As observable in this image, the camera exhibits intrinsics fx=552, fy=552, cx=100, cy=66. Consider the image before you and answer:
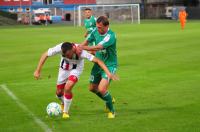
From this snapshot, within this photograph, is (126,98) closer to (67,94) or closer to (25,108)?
(25,108)

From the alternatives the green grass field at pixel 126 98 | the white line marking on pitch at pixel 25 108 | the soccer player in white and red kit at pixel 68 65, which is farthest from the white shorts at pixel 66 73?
the white line marking on pitch at pixel 25 108

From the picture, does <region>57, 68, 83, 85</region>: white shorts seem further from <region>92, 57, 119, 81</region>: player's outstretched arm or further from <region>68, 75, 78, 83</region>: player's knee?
<region>92, 57, 119, 81</region>: player's outstretched arm

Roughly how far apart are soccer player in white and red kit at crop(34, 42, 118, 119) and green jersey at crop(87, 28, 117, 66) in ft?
1.56

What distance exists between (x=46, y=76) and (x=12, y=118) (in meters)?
7.88

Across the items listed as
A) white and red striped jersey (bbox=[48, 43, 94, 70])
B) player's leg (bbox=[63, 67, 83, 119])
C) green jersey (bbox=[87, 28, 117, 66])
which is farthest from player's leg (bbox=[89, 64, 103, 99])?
player's leg (bbox=[63, 67, 83, 119])

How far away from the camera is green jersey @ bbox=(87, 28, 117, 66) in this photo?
439 inches

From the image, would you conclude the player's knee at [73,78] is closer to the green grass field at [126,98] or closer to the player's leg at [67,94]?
the player's leg at [67,94]

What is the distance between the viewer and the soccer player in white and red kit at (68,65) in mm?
10648

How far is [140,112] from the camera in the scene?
11.7 m

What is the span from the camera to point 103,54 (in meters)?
11.5

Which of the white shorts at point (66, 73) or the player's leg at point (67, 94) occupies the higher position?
the white shorts at point (66, 73)

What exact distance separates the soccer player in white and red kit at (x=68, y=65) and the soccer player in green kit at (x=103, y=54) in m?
0.26

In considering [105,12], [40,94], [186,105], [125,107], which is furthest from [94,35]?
[105,12]

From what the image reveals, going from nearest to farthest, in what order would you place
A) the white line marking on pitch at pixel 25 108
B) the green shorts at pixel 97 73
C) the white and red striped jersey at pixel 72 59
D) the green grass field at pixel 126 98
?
the white line marking on pitch at pixel 25 108 < the green grass field at pixel 126 98 < the white and red striped jersey at pixel 72 59 < the green shorts at pixel 97 73
